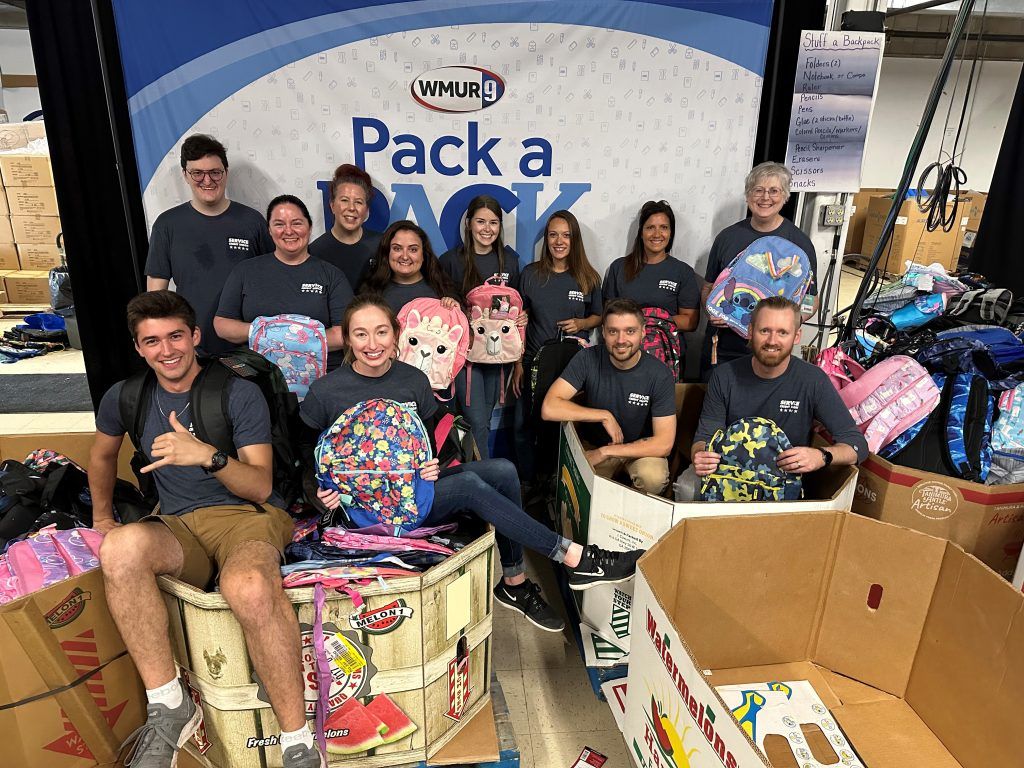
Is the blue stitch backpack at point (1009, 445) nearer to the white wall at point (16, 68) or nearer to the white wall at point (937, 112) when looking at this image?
the white wall at point (937, 112)

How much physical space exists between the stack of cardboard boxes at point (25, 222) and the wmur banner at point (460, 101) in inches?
192

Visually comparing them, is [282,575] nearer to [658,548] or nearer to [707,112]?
[658,548]

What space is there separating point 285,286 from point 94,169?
151cm

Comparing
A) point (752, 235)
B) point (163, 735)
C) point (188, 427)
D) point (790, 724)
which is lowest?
point (790, 724)

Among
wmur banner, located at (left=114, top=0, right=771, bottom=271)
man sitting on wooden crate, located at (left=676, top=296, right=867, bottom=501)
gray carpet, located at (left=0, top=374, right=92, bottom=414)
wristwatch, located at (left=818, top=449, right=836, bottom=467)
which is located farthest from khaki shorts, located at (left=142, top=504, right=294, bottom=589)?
gray carpet, located at (left=0, top=374, right=92, bottom=414)

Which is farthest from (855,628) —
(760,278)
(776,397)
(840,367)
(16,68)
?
(16,68)

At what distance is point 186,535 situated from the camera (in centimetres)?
218

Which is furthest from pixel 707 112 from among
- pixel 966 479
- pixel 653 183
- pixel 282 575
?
pixel 282 575

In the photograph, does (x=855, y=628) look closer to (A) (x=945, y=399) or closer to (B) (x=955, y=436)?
(B) (x=955, y=436)

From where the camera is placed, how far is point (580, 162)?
12.5ft

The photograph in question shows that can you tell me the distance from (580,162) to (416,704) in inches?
113

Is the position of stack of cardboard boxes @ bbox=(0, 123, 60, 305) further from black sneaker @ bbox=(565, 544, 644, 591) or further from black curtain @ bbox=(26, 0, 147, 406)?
black sneaker @ bbox=(565, 544, 644, 591)

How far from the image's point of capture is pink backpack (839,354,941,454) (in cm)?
273

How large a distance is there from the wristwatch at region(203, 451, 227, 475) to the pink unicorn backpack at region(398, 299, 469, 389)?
1.11 m
